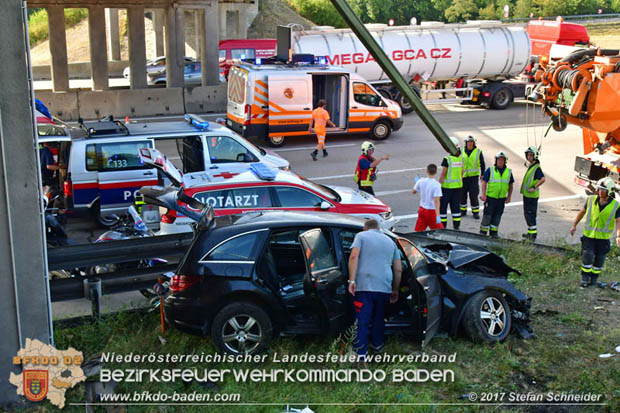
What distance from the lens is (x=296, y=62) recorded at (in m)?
20.8

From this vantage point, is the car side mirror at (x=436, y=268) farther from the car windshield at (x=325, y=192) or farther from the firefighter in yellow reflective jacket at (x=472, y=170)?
the firefighter in yellow reflective jacket at (x=472, y=170)

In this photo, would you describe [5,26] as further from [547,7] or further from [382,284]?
[547,7]

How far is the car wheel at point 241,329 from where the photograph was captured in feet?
24.0

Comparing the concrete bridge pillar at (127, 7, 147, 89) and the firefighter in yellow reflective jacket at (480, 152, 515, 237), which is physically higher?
the concrete bridge pillar at (127, 7, 147, 89)

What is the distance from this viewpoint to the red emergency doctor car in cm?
1029

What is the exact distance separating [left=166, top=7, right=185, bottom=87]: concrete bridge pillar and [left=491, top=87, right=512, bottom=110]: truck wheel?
38.9 feet

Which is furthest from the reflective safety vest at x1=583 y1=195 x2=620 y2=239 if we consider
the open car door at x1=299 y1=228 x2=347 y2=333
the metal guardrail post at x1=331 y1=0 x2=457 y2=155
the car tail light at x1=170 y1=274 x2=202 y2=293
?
the car tail light at x1=170 y1=274 x2=202 y2=293

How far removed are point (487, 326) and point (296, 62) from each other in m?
14.3

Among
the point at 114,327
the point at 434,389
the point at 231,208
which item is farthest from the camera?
the point at 231,208

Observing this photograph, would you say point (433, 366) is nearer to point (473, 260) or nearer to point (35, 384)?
point (473, 260)

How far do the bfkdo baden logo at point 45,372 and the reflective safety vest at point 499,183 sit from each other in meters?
8.07

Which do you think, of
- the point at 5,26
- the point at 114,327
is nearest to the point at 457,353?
the point at 114,327

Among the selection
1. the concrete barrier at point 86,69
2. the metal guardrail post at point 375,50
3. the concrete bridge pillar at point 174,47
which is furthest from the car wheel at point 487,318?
the concrete barrier at point 86,69

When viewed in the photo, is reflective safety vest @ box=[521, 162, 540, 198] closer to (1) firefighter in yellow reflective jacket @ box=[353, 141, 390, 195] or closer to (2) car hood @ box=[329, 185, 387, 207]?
(1) firefighter in yellow reflective jacket @ box=[353, 141, 390, 195]
